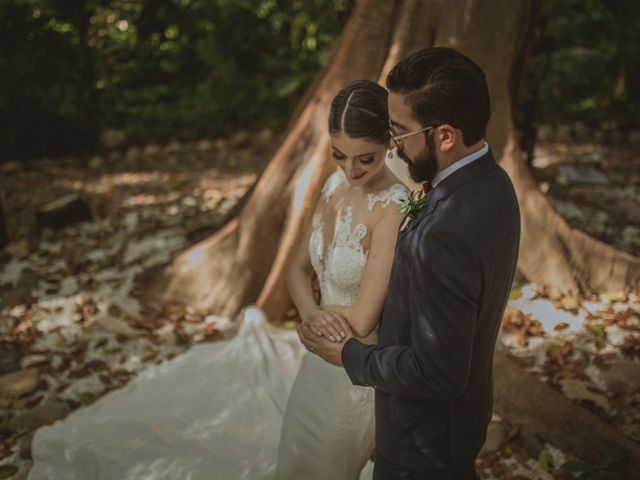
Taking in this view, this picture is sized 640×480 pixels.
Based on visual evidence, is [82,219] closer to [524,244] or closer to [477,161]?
[524,244]

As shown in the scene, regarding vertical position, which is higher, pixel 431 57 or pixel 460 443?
pixel 431 57

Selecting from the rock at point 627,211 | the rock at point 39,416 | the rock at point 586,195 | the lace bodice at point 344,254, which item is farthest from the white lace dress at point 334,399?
the rock at point 586,195

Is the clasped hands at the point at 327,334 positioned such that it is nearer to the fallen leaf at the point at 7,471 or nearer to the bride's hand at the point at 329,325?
the bride's hand at the point at 329,325

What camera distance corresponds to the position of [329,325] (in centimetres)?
212

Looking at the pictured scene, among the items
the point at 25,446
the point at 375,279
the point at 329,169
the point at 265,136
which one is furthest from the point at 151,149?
the point at 375,279

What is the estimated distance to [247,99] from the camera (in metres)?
10.9

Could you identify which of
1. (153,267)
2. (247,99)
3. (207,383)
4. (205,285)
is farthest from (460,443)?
(247,99)

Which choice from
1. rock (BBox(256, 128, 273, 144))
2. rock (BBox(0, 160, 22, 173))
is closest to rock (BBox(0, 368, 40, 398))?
rock (BBox(0, 160, 22, 173))

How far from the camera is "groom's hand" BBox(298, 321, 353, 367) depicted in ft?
6.63

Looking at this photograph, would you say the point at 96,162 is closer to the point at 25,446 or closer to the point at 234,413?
the point at 25,446

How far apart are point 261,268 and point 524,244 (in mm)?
2132

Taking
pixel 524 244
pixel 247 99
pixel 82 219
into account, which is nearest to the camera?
pixel 524 244

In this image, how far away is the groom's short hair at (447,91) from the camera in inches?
61.5

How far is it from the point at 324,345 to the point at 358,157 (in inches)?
30.7
